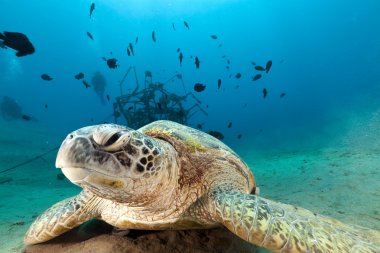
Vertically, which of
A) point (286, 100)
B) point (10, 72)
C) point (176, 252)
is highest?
point (286, 100)

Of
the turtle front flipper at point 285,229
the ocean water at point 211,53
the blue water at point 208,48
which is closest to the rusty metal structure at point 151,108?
the turtle front flipper at point 285,229

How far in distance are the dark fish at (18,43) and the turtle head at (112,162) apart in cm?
413

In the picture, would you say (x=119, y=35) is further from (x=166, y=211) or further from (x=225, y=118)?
(x=166, y=211)

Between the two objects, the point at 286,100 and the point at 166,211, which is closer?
the point at 166,211

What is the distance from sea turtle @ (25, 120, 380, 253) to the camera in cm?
147

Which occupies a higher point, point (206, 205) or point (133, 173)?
point (206, 205)

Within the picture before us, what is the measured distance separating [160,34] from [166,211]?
96.0 meters

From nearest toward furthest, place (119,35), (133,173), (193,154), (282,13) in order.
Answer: (133,173)
(193,154)
(282,13)
(119,35)

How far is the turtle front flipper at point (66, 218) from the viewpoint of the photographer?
2225 mm

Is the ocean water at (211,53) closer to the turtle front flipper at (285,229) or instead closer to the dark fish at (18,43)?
the dark fish at (18,43)

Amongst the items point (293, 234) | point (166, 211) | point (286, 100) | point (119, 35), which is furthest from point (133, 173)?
point (119, 35)

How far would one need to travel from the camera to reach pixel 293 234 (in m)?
1.57

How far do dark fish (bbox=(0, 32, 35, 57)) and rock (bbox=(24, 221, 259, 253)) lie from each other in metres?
3.71

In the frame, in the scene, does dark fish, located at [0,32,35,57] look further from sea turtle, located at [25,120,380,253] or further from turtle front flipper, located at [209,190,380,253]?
turtle front flipper, located at [209,190,380,253]
